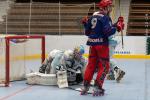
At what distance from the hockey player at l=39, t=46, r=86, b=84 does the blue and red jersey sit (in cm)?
97

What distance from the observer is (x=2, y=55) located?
8.95 metres

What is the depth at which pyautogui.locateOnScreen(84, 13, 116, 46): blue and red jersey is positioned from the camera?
7449mm

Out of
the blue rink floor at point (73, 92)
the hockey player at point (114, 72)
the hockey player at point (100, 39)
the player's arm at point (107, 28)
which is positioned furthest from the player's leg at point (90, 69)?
the hockey player at point (114, 72)

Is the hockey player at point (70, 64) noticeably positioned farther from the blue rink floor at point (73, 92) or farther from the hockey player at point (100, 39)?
the hockey player at point (100, 39)

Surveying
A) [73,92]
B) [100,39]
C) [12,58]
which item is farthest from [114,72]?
[12,58]

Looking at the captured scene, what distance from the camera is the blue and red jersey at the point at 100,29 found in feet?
24.4

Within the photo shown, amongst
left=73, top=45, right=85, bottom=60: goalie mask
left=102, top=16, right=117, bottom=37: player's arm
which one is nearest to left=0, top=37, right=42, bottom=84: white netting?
left=73, top=45, right=85, bottom=60: goalie mask

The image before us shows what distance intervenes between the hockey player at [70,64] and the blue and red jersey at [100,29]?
972mm

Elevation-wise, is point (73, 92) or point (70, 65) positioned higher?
point (70, 65)

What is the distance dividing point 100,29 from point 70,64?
1.46m

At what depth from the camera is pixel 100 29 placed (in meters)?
7.54

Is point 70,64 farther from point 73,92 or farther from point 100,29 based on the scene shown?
point 100,29

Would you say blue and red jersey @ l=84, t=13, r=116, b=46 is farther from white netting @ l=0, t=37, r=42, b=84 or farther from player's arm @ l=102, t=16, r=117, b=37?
white netting @ l=0, t=37, r=42, b=84

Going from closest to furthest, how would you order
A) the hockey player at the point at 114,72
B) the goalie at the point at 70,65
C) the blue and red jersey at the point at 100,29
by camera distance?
the blue and red jersey at the point at 100,29
the goalie at the point at 70,65
the hockey player at the point at 114,72
